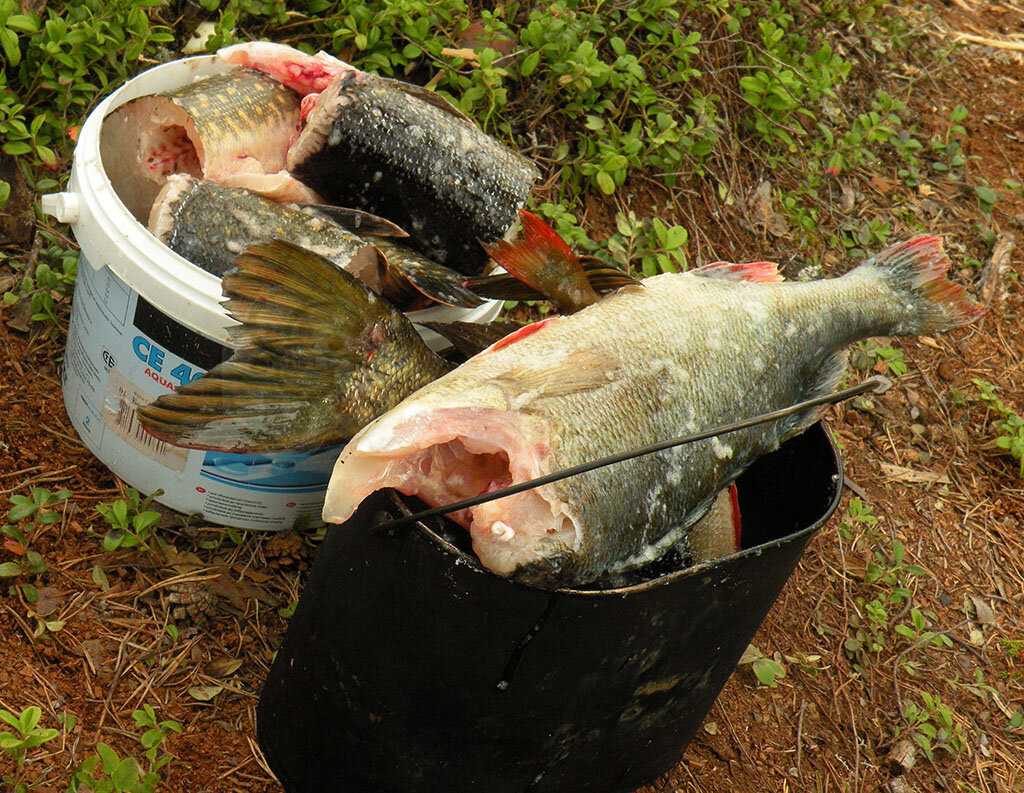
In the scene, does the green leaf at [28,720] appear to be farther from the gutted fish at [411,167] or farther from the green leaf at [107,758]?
the gutted fish at [411,167]

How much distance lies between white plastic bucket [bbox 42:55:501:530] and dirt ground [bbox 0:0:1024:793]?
0.15 meters

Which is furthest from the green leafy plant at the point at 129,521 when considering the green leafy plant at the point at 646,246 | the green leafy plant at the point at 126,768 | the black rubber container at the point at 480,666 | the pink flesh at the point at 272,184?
the green leafy plant at the point at 646,246

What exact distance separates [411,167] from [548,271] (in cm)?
66

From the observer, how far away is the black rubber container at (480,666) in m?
1.97

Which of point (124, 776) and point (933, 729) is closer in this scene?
point (124, 776)

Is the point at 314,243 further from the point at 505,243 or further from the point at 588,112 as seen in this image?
the point at 588,112

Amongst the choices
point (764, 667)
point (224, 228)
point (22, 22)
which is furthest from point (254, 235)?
point (764, 667)

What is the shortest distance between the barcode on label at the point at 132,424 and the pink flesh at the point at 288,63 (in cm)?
91

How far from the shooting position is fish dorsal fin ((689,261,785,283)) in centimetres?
261

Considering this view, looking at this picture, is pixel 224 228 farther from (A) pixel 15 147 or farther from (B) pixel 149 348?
(A) pixel 15 147

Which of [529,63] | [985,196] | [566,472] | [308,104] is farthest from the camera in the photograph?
[985,196]

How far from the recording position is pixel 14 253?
10.9 feet

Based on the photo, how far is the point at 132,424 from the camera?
8.95 ft

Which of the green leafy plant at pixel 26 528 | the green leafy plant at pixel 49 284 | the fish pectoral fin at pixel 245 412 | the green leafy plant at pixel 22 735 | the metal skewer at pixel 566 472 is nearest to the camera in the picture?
the metal skewer at pixel 566 472
